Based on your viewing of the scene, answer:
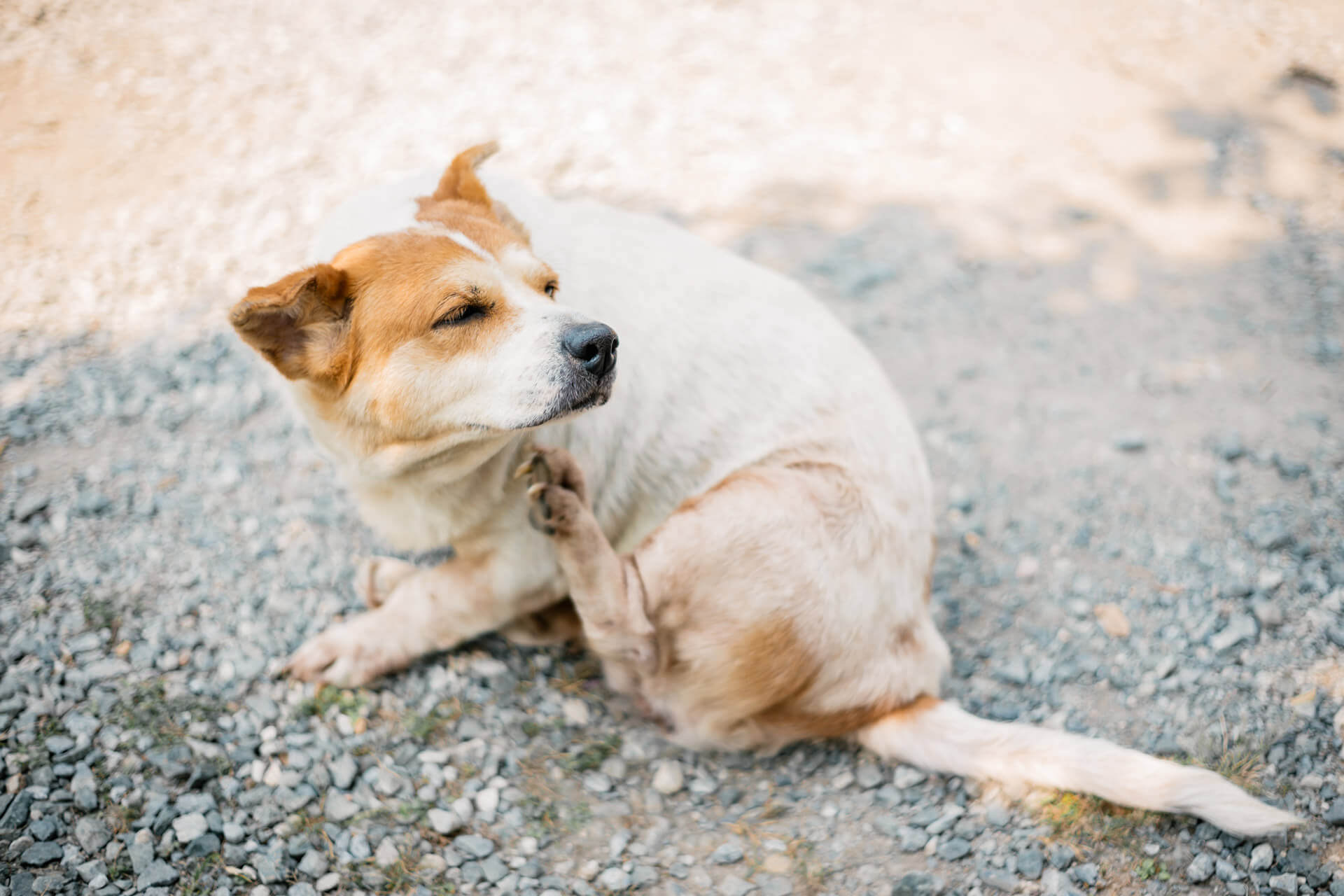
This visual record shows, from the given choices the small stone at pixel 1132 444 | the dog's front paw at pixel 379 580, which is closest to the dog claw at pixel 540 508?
the dog's front paw at pixel 379 580

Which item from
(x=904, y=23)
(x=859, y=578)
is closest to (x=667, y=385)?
(x=859, y=578)

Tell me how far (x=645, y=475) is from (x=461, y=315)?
3.27ft

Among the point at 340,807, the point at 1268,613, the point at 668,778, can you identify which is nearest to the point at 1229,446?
the point at 1268,613

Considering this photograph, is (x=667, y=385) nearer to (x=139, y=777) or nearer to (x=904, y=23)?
(x=139, y=777)

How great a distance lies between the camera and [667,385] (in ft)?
10.4

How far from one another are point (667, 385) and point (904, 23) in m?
5.40

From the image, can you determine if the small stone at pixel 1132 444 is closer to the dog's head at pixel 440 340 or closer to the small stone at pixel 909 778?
the small stone at pixel 909 778

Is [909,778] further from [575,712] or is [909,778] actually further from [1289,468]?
[1289,468]

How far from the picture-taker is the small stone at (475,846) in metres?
2.86

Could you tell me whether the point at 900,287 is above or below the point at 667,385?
below

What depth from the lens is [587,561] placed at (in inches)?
117

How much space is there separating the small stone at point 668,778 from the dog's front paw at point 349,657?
1058mm

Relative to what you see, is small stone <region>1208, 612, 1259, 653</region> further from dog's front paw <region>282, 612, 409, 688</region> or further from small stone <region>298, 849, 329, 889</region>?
small stone <region>298, 849, 329, 889</region>

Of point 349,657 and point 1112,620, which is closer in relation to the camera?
point 349,657
